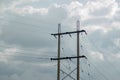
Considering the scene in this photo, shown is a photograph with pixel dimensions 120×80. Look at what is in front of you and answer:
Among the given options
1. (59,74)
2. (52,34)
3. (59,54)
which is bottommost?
(59,74)

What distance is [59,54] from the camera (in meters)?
64.6

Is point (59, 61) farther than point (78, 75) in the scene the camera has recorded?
Yes

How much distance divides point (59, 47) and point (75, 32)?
4727 mm

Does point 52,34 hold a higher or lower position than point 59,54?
higher

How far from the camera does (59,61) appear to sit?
6412cm

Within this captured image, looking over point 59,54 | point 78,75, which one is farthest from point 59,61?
point 78,75

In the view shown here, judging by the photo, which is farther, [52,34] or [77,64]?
[52,34]

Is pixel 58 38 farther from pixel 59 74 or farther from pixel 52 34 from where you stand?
pixel 59 74

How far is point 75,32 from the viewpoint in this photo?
65.0m

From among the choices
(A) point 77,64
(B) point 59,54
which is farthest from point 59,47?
(A) point 77,64

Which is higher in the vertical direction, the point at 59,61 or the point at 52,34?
the point at 52,34

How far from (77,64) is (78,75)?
8.65ft

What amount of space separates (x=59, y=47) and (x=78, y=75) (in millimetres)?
8206

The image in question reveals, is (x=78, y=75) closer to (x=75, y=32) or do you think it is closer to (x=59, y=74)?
(x=59, y=74)
